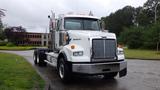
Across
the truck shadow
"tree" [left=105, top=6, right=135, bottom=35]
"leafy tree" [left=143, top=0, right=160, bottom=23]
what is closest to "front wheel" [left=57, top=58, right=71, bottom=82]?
the truck shadow

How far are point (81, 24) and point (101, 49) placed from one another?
2.49 m

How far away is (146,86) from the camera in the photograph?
1097 centimetres

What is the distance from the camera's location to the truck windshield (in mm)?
13480

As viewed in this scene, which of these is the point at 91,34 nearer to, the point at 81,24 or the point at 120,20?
the point at 81,24

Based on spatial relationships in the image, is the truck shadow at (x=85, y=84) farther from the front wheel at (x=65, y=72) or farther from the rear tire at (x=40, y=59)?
the rear tire at (x=40, y=59)

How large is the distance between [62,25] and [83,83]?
3.01 meters

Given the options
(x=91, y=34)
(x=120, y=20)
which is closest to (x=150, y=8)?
(x=120, y=20)

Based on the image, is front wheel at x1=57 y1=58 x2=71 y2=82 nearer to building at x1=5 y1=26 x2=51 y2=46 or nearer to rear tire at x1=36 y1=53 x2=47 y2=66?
rear tire at x1=36 y1=53 x2=47 y2=66

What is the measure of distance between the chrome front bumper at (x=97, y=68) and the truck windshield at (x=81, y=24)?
258cm

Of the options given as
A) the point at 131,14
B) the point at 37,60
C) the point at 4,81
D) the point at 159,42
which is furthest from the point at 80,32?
the point at 131,14

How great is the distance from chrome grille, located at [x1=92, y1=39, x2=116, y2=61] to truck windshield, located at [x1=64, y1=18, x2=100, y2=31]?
6.78 feet

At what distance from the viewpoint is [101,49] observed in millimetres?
11633

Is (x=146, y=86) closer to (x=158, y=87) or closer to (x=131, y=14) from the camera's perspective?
(x=158, y=87)

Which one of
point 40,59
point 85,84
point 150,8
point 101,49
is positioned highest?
point 150,8
